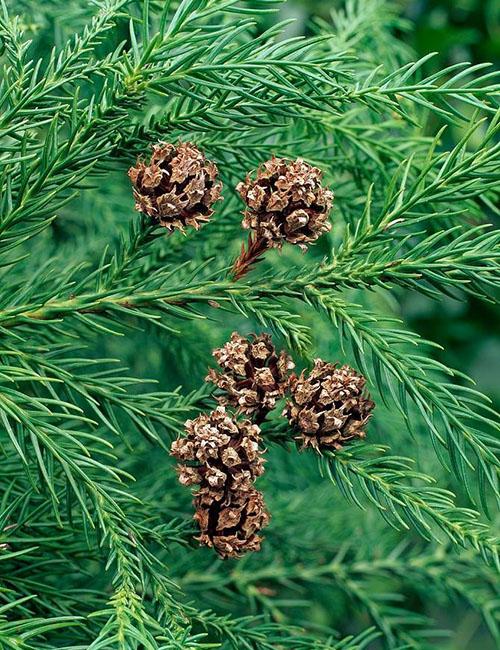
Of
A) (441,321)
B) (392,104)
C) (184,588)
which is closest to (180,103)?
(392,104)

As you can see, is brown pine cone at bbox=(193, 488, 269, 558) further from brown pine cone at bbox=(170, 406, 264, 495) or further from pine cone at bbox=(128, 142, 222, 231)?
pine cone at bbox=(128, 142, 222, 231)

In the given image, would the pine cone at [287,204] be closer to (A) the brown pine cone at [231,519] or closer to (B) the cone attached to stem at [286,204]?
(B) the cone attached to stem at [286,204]

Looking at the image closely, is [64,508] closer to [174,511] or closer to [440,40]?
[174,511]

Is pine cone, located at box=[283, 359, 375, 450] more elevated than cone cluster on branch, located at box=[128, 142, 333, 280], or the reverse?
cone cluster on branch, located at box=[128, 142, 333, 280]

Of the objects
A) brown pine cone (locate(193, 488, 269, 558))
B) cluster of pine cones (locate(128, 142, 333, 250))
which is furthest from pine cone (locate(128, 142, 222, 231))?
brown pine cone (locate(193, 488, 269, 558))

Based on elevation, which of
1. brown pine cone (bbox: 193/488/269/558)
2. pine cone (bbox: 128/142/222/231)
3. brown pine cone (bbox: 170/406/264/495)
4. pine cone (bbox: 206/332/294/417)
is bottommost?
brown pine cone (bbox: 193/488/269/558)
